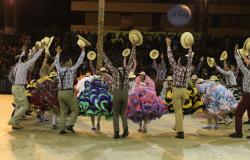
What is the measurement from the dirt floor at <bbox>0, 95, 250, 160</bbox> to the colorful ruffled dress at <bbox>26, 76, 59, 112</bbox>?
1.75ft

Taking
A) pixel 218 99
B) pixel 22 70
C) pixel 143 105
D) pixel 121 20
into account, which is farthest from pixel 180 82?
pixel 121 20

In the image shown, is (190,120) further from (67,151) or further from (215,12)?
(215,12)

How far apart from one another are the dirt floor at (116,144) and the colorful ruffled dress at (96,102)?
1.65 ft

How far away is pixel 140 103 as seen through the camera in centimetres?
1068

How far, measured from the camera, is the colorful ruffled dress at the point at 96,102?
1066 cm

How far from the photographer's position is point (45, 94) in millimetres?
11234

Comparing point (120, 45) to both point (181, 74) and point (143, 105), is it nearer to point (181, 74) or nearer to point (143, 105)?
point (143, 105)

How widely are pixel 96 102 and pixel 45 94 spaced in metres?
1.31

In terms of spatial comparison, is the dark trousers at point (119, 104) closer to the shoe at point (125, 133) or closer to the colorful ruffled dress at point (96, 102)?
the shoe at point (125, 133)

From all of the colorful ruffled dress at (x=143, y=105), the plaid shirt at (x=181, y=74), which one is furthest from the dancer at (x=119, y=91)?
the plaid shirt at (x=181, y=74)

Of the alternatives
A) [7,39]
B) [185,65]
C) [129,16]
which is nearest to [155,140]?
[185,65]

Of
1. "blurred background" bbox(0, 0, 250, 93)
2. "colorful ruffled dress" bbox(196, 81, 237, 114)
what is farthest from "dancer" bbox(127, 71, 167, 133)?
"blurred background" bbox(0, 0, 250, 93)

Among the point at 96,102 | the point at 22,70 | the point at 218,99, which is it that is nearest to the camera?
the point at 96,102

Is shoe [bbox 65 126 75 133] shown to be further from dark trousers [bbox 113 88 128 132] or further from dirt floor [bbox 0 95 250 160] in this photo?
dark trousers [bbox 113 88 128 132]
